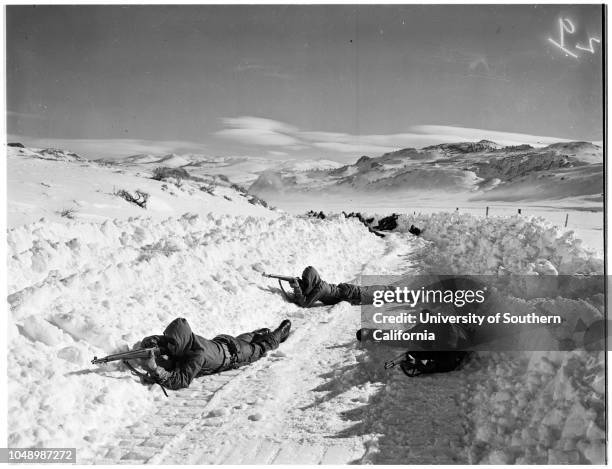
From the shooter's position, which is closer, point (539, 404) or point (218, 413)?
point (539, 404)

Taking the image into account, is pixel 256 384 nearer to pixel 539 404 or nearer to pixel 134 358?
pixel 134 358

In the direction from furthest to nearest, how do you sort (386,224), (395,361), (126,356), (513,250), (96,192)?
(386,224), (96,192), (513,250), (395,361), (126,356)

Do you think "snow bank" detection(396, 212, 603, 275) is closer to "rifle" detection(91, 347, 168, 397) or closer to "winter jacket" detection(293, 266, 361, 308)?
"winter jacket" detection(293, 266, 361, 308)

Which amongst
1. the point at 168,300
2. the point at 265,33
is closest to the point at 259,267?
the point at 168,300

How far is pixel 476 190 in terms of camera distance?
18.5ft

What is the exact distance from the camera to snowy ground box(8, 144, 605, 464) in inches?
126

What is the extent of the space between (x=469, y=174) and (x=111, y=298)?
3.65 meters

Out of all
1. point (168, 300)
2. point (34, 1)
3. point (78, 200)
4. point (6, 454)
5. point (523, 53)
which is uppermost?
point (34, 1)

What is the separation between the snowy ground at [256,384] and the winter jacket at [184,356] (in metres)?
0.11

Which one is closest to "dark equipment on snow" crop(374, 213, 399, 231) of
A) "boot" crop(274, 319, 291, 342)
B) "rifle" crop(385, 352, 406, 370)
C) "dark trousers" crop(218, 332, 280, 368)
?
"boot" crop(274, 319, 291, 342)

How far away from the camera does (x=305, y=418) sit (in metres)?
3.61

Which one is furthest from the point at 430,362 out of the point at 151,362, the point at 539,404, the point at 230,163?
the point at 230,163

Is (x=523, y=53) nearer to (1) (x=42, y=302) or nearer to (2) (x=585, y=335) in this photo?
(2) (x=585, y=335)

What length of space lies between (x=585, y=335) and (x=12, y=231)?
5895 millimetres
